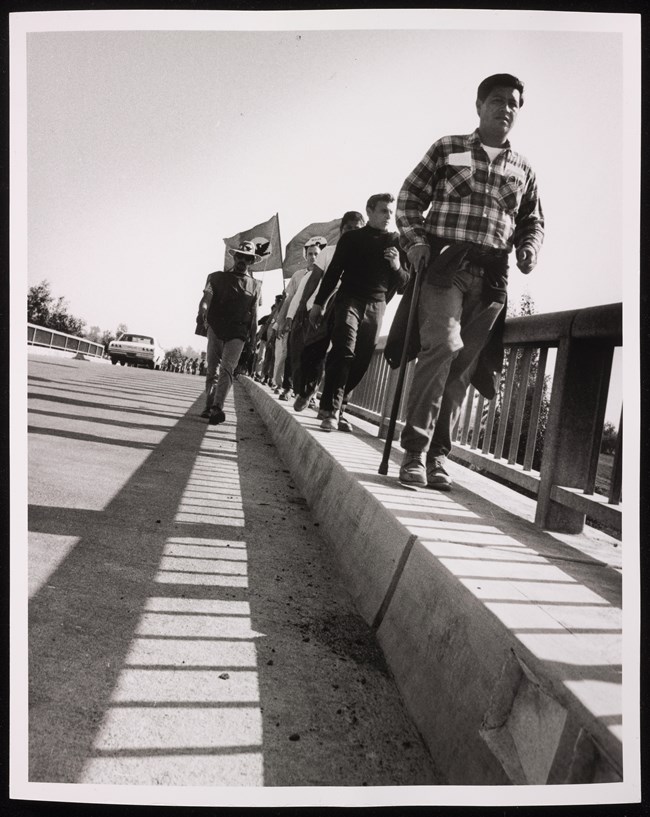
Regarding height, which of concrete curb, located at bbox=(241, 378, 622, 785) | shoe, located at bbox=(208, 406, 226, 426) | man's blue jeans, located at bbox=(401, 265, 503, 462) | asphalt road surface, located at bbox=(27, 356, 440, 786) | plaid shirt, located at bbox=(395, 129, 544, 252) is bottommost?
asphalt road surface, located at bbox=(27, 356, 440, 786)

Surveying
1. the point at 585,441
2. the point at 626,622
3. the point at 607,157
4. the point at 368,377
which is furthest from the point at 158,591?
the point at 368,377

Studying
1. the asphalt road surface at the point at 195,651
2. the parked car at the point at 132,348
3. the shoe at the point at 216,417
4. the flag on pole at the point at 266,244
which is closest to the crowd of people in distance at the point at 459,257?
the asphalt road surface at the point at 195,651

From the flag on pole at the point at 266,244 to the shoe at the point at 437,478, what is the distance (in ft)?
16.4

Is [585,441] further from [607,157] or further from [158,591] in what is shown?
[158,591]

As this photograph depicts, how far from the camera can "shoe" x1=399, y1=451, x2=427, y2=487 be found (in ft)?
9.91

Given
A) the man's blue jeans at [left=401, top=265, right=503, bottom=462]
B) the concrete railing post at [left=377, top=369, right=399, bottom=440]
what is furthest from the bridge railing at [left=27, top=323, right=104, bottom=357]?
the concrete railing post at [left=377, top=369, right=399, bottom=440]

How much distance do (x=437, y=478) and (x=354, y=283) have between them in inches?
96.3

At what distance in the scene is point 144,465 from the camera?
439cm

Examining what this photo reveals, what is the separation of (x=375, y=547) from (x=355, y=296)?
3132 mm

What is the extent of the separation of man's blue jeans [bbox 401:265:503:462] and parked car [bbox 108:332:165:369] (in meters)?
27.8

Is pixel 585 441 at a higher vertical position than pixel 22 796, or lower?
higher

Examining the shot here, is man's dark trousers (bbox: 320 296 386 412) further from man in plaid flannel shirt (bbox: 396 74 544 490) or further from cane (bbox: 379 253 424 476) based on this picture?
man in plaid flannel shirt (bbox: 396 74 544 490)

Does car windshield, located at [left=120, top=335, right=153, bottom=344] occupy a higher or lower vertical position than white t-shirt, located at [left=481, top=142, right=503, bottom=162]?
higher

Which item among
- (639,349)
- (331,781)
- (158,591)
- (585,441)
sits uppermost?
(639,349)
